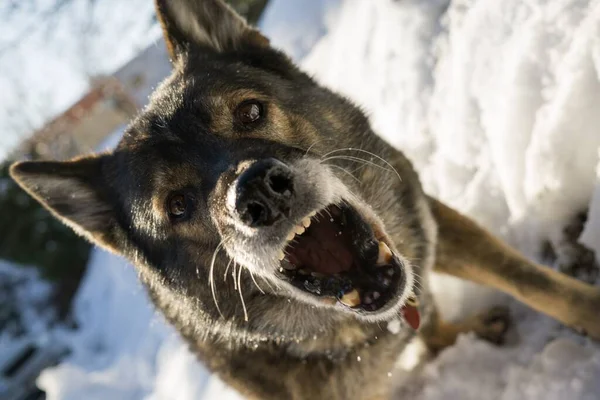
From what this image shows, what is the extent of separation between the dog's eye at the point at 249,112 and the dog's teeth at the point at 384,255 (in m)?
0.77

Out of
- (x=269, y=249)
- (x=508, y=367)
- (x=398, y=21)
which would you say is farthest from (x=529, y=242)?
(x=398, y=21)

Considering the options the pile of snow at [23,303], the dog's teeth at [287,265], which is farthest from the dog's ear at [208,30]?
the pile of snow at [23,303]

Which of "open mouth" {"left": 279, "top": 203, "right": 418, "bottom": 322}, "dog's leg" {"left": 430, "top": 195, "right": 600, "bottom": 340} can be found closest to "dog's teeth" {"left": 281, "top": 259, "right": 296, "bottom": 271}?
"open mouth" {"left": 279, "top": 203, "right": 418, "bottom": 322}

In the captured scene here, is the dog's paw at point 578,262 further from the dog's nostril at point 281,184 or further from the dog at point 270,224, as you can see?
the dog's nostril at point 281,184

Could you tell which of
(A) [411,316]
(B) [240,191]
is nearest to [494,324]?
(A) [411,316]

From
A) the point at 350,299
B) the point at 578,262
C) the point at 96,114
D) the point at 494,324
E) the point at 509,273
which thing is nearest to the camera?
the point at 350,299

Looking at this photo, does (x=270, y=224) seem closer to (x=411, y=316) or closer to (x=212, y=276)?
(x=212, y=276)

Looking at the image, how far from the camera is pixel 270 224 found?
176 centimetres

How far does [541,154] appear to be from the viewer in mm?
2764

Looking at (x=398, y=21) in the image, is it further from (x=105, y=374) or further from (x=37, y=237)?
(x=37, y=237)

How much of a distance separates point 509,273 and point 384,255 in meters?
0.94

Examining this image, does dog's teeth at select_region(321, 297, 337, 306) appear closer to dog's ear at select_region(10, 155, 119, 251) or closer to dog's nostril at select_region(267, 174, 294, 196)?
dog's nostril at select_region(267, 174, 294, 196)

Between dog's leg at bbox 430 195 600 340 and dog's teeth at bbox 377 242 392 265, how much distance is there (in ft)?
2.83

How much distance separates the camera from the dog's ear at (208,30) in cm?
254
